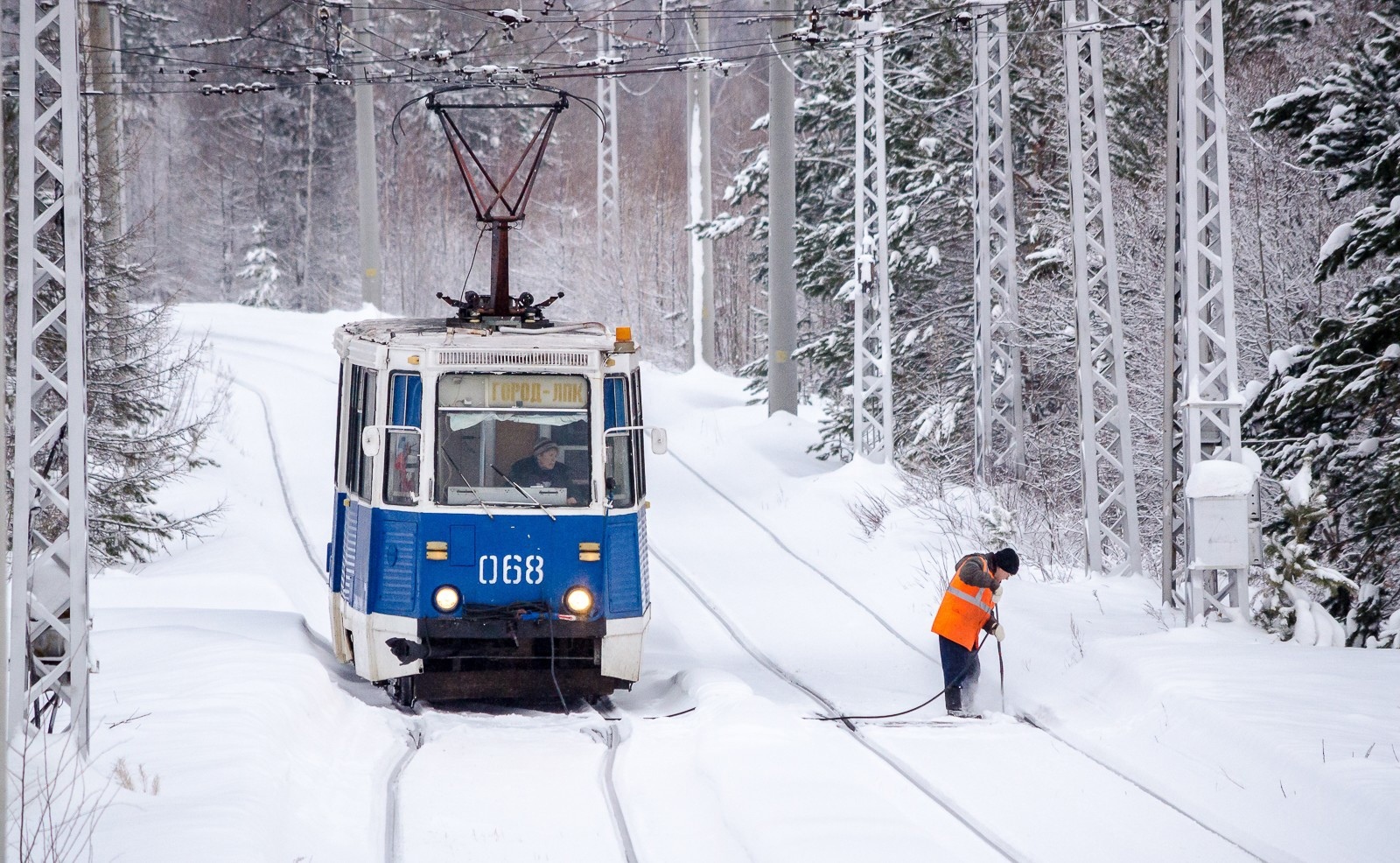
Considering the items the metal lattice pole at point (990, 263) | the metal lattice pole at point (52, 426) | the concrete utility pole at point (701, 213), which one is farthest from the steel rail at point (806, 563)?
the concrete utility pole at point (701, 213)

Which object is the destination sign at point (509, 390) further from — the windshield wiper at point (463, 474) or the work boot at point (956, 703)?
the work boot at point (956, 703)

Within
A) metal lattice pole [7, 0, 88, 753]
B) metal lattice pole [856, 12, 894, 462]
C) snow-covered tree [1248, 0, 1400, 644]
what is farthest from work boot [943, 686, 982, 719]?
metal lattice pole [856, 12, 894, 462]

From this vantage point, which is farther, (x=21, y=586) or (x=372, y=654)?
(x=372, y=654)

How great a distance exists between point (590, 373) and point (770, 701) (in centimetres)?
288

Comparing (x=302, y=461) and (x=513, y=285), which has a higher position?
(x=513, y=285)

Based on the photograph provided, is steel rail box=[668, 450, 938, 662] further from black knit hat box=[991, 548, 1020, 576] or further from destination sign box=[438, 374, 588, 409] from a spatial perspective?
destination sign box=[438, 374, 588, 409]

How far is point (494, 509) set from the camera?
11195 millimetres

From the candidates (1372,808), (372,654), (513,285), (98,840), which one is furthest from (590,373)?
(513,285)

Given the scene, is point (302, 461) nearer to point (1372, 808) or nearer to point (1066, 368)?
point (1066, 368)

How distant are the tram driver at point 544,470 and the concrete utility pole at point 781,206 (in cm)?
1640

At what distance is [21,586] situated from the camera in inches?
320

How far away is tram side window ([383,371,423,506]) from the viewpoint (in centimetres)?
1120

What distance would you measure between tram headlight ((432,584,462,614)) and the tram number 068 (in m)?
0.21

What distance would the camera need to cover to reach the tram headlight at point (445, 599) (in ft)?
36.5
